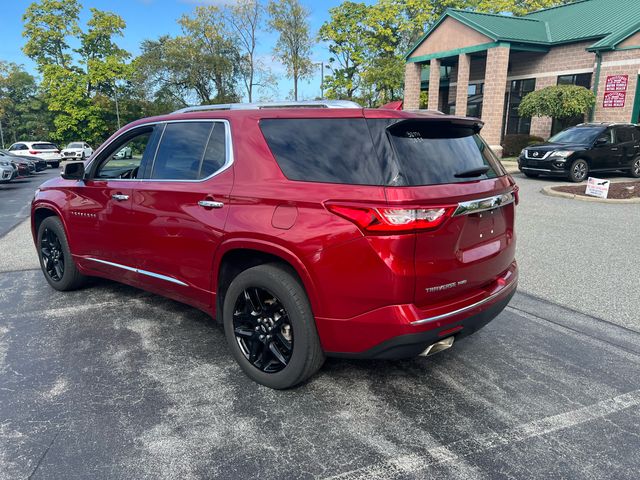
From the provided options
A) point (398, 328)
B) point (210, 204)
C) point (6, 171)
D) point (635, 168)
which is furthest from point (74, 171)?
point (635, 168)

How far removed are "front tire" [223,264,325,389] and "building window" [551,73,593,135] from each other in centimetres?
2440

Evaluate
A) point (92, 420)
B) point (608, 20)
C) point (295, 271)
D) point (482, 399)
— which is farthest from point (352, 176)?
point (608, 20)

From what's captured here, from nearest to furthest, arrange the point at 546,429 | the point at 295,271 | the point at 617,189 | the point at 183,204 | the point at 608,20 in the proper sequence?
the point at 546,429, the point at 295,271, the point at 183,204, the point at 617,189, the point at 608,20

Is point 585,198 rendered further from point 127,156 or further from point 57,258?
point 57,258

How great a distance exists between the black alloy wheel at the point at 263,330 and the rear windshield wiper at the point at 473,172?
1362 mm

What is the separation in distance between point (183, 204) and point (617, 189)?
41.3 ft

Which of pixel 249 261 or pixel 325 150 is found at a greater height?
pixel 325 150

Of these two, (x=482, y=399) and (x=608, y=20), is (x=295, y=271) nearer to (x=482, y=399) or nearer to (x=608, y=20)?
(x=482, y=399)

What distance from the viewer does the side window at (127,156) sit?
165 inches

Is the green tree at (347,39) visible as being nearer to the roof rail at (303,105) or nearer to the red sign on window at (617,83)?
the red sign on window at (617,83)

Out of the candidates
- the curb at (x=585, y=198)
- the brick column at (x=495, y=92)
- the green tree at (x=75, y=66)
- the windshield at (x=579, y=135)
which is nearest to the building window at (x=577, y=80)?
the brick column at (x=495, y=92)

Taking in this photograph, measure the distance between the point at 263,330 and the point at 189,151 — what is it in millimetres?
1507

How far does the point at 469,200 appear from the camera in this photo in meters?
2.86

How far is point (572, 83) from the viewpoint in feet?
78.0
